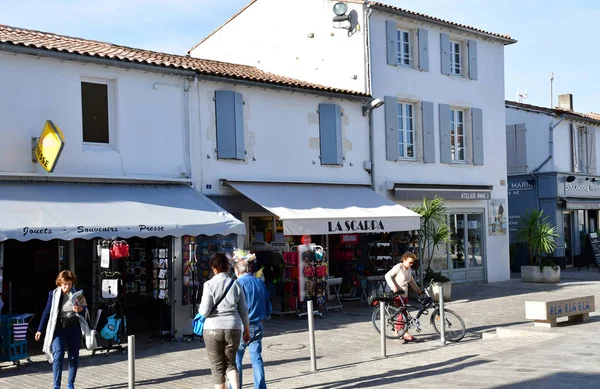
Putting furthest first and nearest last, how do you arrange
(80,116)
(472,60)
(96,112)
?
(472,60)
(96,112)
(80,116)

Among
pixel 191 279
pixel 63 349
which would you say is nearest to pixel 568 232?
pixel 191 279

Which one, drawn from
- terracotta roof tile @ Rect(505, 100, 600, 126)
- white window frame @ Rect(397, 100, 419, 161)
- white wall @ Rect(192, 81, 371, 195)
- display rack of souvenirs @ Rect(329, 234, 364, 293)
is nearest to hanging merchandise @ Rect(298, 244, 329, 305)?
white wall @ Rect(192, 81, 371, 195)

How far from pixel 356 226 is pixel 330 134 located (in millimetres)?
2925

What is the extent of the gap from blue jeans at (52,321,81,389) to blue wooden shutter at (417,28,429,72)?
13.9 metres

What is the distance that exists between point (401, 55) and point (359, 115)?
104 inches

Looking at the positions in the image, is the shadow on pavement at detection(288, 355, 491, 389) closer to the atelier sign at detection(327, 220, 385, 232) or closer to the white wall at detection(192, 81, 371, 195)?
the atelier sign at detection(327, 220, 385, 232)

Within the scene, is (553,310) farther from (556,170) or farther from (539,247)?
(556,170)

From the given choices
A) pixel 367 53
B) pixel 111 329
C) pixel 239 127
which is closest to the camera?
pixel 111 329

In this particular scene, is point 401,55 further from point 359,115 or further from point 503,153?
point 503,153

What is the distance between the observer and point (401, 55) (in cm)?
1984

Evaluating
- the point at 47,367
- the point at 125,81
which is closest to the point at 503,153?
the point at 125,81

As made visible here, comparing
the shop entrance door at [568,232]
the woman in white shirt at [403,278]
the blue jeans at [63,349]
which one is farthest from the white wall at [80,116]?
the shop entrance door at [568,232]

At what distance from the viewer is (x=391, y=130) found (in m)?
19.0

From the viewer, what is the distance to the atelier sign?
15.0m
